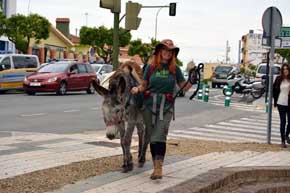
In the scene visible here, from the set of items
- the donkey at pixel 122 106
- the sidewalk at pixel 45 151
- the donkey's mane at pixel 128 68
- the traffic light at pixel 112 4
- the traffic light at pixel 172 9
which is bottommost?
the sidewalk at pixel 45 151

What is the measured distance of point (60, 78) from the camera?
30.2m

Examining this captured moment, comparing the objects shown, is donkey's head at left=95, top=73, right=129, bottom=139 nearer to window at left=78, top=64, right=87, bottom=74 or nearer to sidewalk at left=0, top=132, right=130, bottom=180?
sidewalk at left=0, top=132, right=130, bottom=180

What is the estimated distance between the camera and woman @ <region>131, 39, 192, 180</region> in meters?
7.93

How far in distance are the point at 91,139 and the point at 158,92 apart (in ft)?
16.6

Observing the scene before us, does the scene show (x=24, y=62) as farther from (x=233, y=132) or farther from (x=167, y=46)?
(x=167, y=46)

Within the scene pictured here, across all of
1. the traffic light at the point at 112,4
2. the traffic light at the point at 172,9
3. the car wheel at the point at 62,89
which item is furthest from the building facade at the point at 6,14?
the traffic light at the point at 112,4

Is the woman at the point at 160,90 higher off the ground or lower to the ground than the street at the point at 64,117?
higher

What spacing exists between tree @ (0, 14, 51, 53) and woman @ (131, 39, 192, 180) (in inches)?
1676

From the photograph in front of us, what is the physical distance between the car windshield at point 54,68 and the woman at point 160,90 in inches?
906

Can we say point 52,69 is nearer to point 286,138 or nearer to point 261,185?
point 286,138

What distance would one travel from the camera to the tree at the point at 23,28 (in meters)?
49.6

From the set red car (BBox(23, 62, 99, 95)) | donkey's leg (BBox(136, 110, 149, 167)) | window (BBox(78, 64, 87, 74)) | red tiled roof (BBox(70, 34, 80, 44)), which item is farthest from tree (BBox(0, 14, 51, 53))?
donkey's leg (BBox(136, 110, 149, 167))

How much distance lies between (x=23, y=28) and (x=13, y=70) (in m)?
19.6

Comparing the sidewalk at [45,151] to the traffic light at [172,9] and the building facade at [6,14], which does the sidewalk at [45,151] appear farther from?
the building facade at [6,14]
